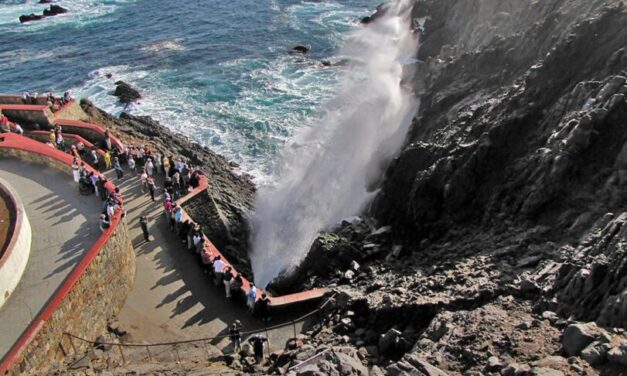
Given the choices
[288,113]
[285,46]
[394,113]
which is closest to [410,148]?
[394,113]

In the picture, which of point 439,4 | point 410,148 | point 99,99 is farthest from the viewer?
point 439,4

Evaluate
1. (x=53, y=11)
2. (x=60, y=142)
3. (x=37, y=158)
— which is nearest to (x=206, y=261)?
(x=37, y=158)

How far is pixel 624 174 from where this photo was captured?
1423cm

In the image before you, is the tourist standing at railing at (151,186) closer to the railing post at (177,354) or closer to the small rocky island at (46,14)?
the railing post at (177,354)

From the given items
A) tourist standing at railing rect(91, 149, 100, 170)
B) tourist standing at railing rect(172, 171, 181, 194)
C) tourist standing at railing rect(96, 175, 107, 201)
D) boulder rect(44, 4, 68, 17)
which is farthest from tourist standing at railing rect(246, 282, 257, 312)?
boulder rect(44, 4, 68, 17)

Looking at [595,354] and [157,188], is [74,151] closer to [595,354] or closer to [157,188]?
[157,188]

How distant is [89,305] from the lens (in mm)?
15648

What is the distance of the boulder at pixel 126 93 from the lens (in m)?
39.9

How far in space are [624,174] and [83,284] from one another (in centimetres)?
1457

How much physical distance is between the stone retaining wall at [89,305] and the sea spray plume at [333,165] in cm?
660

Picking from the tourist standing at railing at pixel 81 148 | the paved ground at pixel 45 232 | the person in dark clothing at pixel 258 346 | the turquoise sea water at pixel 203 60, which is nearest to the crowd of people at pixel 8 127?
the tourist standing at railing at pixel 81 148

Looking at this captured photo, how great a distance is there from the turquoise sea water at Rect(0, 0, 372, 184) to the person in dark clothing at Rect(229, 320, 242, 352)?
15570mm

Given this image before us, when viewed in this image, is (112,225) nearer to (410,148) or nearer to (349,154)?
(410,148)

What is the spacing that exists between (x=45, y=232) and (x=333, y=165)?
53.7 feet
